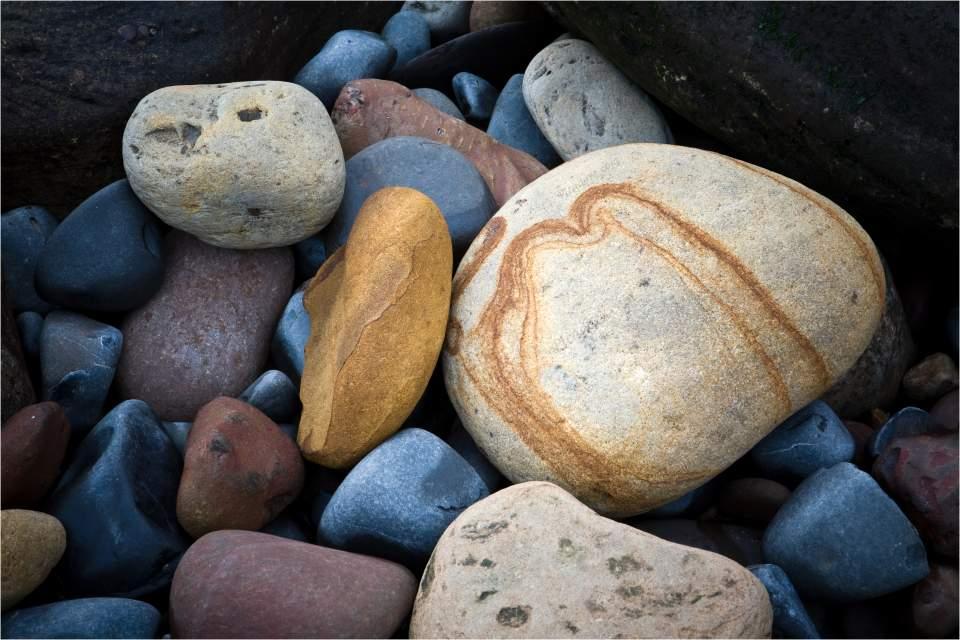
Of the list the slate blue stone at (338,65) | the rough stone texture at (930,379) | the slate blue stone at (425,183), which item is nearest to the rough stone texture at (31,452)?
the slate blue stone at (425,183)

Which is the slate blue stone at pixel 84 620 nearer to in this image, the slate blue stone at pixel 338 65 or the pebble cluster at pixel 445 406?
the pebble cluster at pixel 445 406

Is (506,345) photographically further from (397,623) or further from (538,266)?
(397,623)

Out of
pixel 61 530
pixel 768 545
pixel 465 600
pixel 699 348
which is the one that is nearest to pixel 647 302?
pixel 699 348

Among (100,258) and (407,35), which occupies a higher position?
(407,35)

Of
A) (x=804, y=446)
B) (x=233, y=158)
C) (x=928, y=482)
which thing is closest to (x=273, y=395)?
(x=233, y=158)

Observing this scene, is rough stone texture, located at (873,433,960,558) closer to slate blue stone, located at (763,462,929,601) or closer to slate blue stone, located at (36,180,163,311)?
slate blue stone, located at (763,462,929,601)

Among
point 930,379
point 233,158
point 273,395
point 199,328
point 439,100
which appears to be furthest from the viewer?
point 439,100

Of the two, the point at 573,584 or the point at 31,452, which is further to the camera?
the point at 31,452

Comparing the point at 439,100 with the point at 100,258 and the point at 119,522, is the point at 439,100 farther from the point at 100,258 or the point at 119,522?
the point at 119,522
